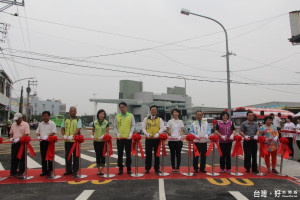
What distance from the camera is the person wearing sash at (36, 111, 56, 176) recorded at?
21.6 ft

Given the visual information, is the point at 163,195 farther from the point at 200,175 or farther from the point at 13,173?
the point at 13,173

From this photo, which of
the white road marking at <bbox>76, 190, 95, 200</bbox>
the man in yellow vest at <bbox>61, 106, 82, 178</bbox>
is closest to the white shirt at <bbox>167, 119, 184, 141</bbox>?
the man in yellow vest at <bbox>61, 106, 82, 178</bbox>

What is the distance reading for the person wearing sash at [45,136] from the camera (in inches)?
259

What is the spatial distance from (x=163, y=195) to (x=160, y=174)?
6.04 feet

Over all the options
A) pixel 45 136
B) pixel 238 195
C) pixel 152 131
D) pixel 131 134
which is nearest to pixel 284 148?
pixel 238 195

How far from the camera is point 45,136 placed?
6.54 metres

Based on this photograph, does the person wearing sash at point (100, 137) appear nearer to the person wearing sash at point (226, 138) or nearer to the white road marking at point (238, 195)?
the person wearing sash at point (226, 138)

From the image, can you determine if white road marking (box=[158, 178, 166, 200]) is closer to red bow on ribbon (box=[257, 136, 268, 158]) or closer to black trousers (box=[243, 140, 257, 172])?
black trousers (box=[243, 140, 257, 172])

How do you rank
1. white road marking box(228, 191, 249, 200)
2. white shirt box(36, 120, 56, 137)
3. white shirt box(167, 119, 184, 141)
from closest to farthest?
white road marking box(228, 191, 249, 200), white shirt box(36, 120, 56, 137), white shirt box(167, 119, 184, 141)

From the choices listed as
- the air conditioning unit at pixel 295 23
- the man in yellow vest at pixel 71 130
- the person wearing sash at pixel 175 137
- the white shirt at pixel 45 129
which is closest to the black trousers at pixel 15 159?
the white shirt at pixel 45 129

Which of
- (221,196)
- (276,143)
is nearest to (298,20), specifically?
(276,143)

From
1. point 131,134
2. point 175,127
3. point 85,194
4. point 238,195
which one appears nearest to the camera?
point 238,195

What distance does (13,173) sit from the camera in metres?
6.73

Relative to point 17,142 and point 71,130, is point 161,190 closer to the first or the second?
point 71,130
